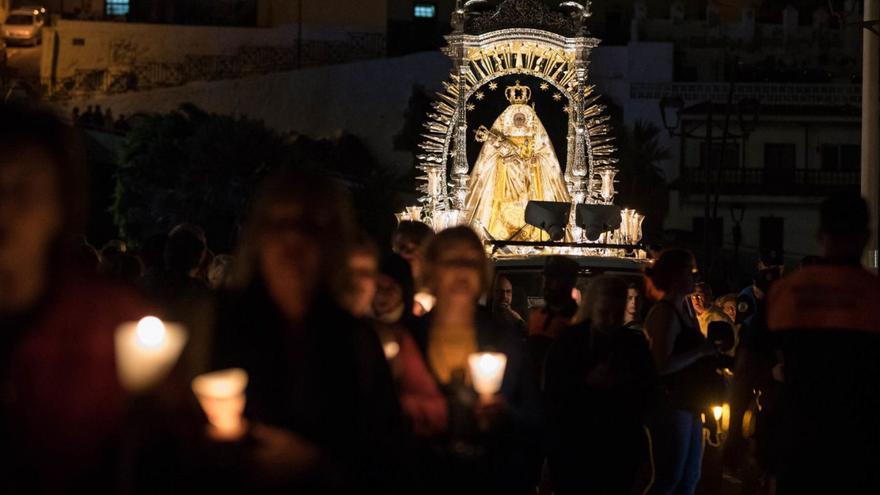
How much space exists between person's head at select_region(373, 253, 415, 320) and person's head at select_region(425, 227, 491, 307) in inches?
32.3

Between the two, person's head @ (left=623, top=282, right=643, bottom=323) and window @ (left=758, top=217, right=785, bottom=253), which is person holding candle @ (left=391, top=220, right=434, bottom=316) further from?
window @ (left=758, top=217, right=785, bottom=253)

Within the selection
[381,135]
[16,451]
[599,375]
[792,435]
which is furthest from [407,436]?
[381,135]

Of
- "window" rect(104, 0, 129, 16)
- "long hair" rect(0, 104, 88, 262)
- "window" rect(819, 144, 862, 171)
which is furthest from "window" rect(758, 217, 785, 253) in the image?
"long hair" rect(0, 104, 88, 262)

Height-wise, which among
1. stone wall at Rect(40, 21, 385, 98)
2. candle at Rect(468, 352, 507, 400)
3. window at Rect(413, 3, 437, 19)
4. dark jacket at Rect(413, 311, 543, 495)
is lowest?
dark jacket at Rect(413, 311, 543, 495)

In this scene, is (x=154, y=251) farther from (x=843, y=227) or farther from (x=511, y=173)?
(x=511, y=173)

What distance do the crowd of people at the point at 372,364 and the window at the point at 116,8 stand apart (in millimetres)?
64578

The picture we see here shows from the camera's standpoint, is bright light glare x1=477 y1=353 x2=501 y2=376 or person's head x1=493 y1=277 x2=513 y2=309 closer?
bright light glare x1=477 y1=353 x2=501 y2=376

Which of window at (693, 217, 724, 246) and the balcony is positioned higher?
the balcony

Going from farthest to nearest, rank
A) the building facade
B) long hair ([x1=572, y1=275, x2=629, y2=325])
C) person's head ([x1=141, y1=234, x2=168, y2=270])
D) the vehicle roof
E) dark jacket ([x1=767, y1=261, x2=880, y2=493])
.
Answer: the building facade < the vehicle roof < person's head ([x1=141, y1=234, x2=168, y2=270]) < long hair ([x1=572, y1=275, x2=629, y2=325]) < dark jacket ([x1=767, y1=261, x2=880, y2=493])

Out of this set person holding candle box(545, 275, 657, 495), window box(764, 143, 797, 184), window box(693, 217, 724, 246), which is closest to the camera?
person holding candle box(545, 275, 657, 495)

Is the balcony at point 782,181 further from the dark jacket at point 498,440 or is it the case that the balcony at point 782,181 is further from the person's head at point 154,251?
the dark jacket at point 498,440

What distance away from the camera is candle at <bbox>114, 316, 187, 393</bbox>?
142 inches

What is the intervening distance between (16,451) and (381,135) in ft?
181

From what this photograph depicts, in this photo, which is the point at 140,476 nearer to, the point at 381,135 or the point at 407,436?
the point at 407,436
